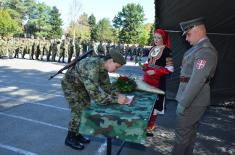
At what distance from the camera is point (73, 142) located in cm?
583

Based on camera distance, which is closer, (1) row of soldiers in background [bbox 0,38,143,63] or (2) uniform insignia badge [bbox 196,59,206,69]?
(2) uniform insignia badge [bbox 196,59,206,69]

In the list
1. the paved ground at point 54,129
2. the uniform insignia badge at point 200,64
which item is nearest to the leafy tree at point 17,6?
the paved ground at point 54,129

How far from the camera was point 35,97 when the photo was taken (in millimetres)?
10141

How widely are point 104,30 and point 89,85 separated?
100486mm

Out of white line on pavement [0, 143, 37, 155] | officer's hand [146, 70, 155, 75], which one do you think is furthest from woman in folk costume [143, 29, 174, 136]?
white line on pavement [0, 143, 37, 155]

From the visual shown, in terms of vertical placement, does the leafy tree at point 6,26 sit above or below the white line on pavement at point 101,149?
above

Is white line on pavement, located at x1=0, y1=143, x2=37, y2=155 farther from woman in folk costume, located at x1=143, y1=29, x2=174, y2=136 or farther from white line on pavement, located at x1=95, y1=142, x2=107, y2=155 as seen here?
woman in folk costume, located at x1=143, y1=29, x2=174, y2=136

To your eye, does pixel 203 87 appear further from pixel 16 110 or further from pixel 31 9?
pixel 31 9

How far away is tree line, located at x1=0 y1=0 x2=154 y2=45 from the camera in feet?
302

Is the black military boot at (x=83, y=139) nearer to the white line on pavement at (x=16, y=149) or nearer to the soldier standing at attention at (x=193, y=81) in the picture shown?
the white line on pavement at (x=16, y=149)

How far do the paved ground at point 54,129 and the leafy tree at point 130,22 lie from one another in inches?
3334

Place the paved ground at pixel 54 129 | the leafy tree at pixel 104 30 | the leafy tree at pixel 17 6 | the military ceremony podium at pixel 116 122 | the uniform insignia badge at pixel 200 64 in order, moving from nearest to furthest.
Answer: the military ceremony podium at pixel 116 122
the uniform insignia badge at pixel 200 64
the paved ground at pixel 54 129
the leafy tree at pixel 104 30
the leafy tree at pixel 17 6

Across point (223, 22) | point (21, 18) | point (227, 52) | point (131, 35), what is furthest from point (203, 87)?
point (21, 18)

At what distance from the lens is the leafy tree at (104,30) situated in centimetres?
9814
